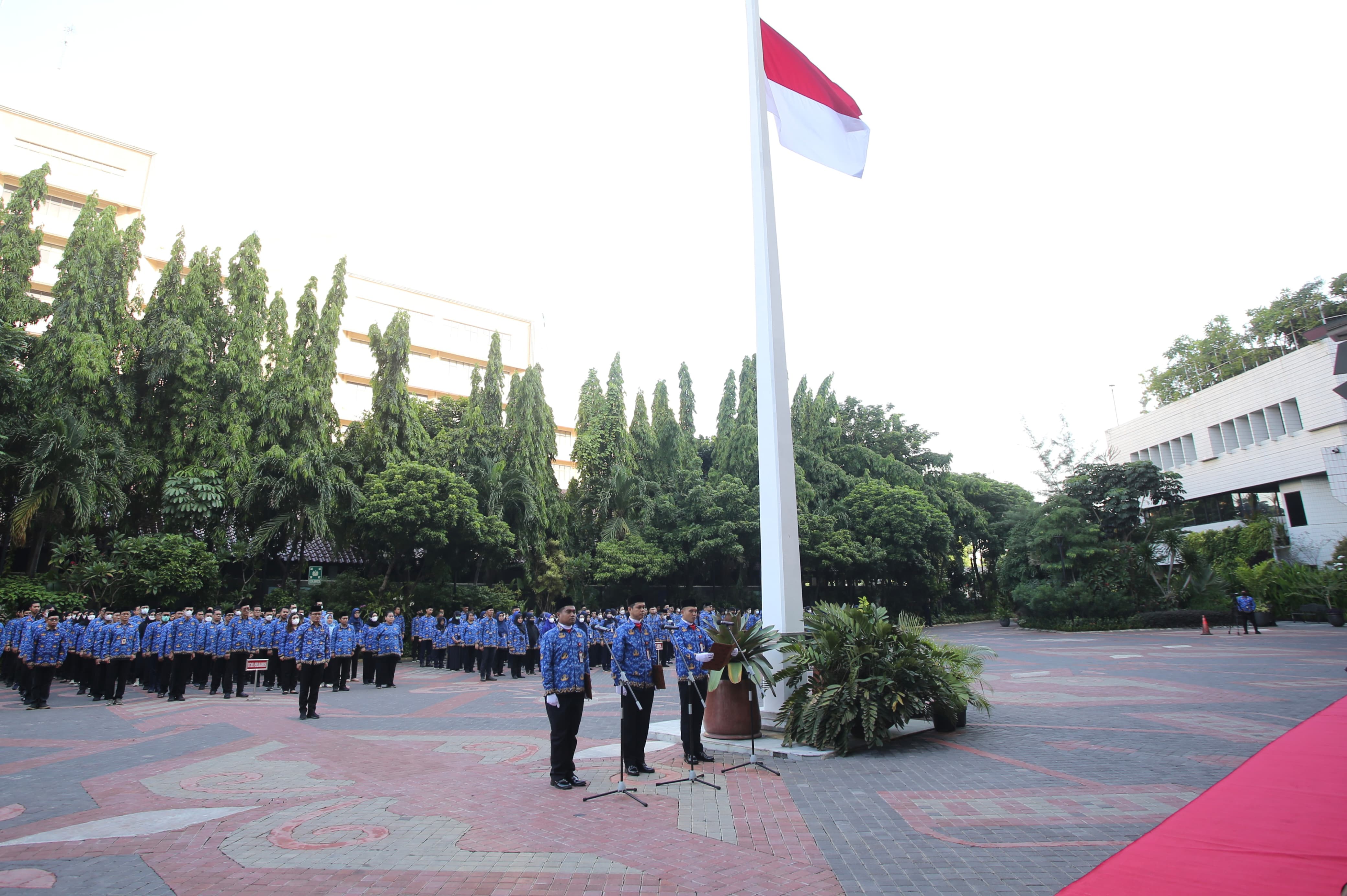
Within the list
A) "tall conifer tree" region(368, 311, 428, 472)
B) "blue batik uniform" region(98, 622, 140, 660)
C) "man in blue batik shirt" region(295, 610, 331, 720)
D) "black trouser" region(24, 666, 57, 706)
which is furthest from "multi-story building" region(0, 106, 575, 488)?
"man in blue batik shirt" region(295, 610, 331, 720)

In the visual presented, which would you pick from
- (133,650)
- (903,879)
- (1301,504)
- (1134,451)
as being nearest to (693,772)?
(903,879)

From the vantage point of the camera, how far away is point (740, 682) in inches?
365

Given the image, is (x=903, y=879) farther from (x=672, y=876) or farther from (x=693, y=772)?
(x=693, y=772)

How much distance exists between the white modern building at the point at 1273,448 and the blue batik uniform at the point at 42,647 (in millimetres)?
38824

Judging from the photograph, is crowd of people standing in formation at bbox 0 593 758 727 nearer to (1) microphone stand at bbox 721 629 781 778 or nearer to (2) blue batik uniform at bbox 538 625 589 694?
(1) microphone stand at bbox 721 629 781 778

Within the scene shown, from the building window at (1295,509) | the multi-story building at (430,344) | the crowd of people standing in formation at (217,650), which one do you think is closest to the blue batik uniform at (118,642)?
the crowd of people standing in formation at (217,650)

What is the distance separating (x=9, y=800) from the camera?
22.3 feet

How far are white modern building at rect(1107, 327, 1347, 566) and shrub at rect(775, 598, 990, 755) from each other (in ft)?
91.8

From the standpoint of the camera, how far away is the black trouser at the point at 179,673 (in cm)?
1502

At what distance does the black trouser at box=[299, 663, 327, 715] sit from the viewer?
12133 millimetres

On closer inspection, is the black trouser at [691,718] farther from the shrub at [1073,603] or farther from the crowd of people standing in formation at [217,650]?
the shrub at [1073,603]

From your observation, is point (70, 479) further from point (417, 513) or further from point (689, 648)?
point (689, 648)

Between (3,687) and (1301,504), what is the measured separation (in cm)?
4924

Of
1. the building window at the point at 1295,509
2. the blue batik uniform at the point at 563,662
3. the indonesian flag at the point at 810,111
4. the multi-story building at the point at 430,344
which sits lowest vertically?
the blue batik uniform at the point at 563,662
